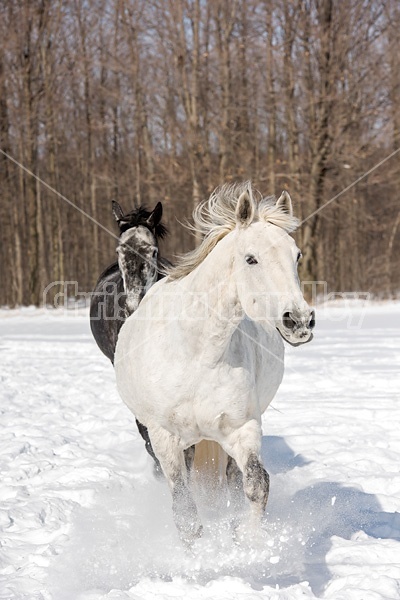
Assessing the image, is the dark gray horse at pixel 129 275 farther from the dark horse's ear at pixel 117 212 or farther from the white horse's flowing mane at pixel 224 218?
the white horse's flowing mane at pixel 224 218

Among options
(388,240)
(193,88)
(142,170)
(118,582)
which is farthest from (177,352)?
(388,240)

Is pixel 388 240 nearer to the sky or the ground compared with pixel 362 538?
nearer to the sky

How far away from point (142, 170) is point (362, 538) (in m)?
21.3

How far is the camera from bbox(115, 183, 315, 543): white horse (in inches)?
127

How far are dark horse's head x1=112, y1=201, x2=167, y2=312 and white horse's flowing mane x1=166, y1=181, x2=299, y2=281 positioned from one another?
178cm

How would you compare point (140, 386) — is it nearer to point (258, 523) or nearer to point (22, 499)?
point (258, 523)

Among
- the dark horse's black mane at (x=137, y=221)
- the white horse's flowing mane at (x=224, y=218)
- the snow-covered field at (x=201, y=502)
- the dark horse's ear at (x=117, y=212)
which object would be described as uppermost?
the dark horse's ear at (x=117, y=212)

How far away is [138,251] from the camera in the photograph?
19.8 feet

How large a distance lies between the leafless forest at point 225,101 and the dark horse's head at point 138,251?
12.9 m

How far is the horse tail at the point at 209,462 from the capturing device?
453cm

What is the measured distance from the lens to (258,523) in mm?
3592

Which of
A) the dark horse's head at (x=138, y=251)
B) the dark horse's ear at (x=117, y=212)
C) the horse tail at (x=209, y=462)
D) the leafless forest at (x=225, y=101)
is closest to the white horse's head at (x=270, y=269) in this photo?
the horse tail at (x=209, y=462)

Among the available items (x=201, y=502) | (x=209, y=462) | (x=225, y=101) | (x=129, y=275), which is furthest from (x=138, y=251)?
(x=225, y=101)

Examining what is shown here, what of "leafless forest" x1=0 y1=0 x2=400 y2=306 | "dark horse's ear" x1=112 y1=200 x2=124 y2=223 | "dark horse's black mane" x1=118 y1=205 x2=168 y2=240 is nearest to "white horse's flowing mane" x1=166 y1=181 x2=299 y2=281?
"dark horse's black mane" x1=118 y1=205 x2=168 y2=240
